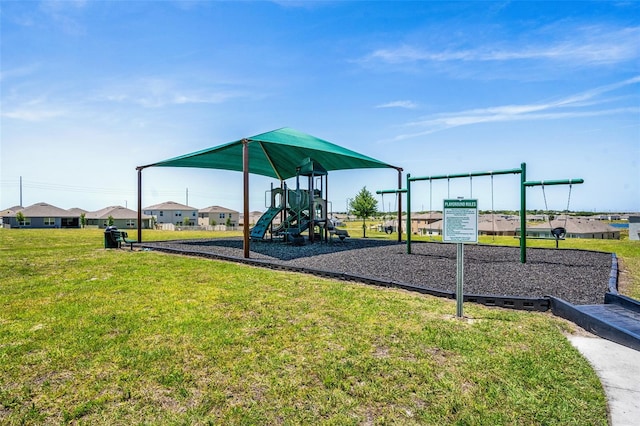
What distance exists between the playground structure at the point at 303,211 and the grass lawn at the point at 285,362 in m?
9.85

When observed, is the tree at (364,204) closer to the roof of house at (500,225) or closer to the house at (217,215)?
the roof of house at (500,225)

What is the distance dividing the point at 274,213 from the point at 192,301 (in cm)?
1133

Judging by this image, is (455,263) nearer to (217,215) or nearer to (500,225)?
(500,225)

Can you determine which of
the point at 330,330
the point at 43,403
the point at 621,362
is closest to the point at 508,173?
the point at 621,362

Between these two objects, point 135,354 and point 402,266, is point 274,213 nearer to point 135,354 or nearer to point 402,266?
point 402,266

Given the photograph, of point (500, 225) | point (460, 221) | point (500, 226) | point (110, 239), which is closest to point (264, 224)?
point (110, 239)

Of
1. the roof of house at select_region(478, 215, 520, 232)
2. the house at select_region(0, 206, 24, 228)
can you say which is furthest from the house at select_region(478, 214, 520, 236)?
the house at select_region(0, 206, 24, 228)

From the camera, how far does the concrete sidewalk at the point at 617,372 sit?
2305mm

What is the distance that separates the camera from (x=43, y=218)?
56562mm

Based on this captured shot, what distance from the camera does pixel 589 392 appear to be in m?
2.54

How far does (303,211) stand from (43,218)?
59.5 m

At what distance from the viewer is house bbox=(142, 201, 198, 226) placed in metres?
62.9

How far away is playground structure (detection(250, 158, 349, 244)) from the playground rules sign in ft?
34.4

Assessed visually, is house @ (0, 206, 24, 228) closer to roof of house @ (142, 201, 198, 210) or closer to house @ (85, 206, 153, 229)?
house @ (85, 206, 153, 229)
